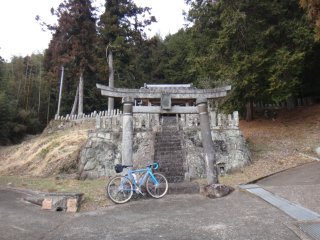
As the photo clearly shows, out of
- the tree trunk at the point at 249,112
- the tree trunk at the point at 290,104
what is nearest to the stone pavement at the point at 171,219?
the tree trunk at the point at 249,112

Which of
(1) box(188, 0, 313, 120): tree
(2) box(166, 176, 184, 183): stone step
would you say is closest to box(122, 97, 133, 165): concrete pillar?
(2) box(166, 176, 184, 183): stone step

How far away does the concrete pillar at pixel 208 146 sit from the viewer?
8.36m

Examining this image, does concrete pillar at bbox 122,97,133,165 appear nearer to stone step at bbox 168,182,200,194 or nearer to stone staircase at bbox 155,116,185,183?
stone step at bbox 168,182,200,194

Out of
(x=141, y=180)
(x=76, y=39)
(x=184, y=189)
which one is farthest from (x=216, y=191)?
(x=76, y=39)

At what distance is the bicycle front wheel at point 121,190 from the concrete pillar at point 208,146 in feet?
7.38

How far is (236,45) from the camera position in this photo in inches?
621

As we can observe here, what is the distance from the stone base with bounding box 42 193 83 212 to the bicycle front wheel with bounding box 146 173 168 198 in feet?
5.74

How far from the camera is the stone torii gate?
8.53m

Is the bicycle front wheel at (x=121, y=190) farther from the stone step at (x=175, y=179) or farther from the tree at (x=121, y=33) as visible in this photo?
the tree at (x=121, y=33)

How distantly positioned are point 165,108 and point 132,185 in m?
2.64

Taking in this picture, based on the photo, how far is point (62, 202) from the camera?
674cm

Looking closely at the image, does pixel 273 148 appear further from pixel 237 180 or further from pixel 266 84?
pixel 237 180

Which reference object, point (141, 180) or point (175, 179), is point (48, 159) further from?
point (141, 180)

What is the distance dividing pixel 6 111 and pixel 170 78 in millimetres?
16211
